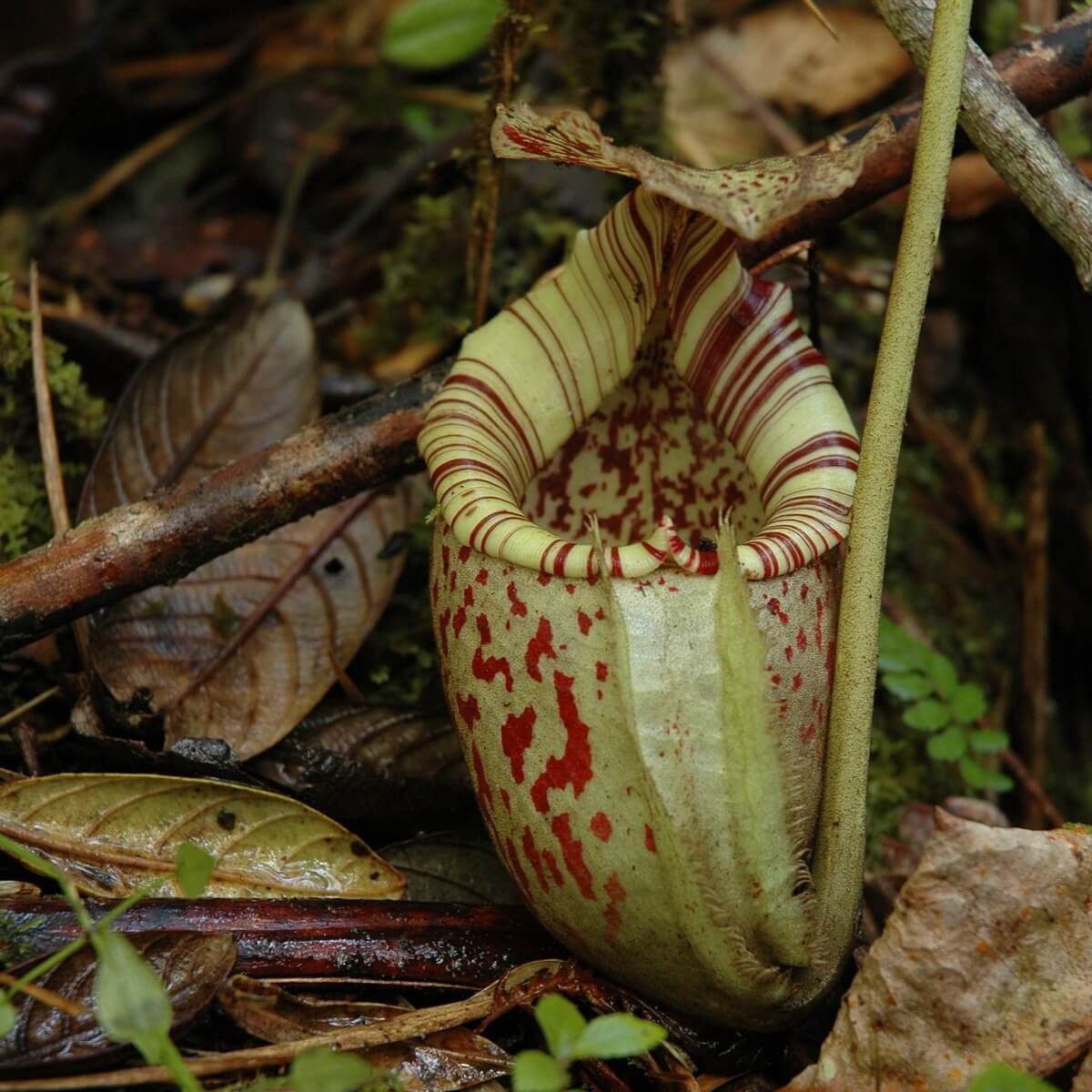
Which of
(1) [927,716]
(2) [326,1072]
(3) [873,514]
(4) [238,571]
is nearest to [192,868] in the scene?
(2) [326,1072]

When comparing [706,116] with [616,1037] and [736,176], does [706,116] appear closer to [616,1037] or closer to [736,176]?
[736,176]

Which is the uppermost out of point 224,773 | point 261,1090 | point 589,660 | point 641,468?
point 641,468

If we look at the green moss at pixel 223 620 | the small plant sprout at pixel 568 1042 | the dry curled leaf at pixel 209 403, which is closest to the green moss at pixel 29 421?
the dry curled leaf at pixel 209 403

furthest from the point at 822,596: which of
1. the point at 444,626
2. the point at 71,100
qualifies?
the point at 71,100

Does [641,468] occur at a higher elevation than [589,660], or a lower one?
higher

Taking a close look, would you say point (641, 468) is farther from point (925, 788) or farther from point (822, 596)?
point (925, 788)

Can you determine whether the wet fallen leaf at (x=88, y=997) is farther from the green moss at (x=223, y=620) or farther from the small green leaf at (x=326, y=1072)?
the green moss at (x=223, y=620)
